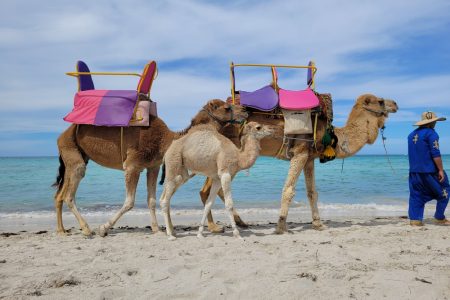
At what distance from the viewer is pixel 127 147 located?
716 centimetres

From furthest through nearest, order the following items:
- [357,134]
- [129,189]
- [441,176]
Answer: [357,134]
[441,176]
[129,189]

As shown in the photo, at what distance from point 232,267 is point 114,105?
3.70 metres

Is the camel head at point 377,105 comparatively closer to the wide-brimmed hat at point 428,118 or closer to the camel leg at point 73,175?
the wide-brimmed hat at point 428,118

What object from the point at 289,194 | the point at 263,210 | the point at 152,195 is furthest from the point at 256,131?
the point at 263,210

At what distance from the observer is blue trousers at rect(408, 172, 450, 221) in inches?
303

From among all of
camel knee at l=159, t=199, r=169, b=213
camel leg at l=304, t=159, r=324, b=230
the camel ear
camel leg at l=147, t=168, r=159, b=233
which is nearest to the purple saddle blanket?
the camel ear

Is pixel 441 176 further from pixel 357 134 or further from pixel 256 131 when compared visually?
pixel 256 131

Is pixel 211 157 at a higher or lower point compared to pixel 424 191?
higher

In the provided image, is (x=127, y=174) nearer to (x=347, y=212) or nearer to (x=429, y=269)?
(x=429, y=269)

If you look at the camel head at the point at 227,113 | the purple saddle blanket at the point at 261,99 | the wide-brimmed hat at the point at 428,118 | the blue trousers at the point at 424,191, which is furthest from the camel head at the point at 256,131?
the blue trousers at the point at 424,191

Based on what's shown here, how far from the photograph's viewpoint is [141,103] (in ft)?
23.8

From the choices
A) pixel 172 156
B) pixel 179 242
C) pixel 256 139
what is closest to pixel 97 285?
pixel 179 242

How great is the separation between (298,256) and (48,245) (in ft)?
12.3

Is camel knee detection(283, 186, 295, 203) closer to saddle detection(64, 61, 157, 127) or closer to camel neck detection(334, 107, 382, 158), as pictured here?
camel neck detection(334, 107, 382, 158)
